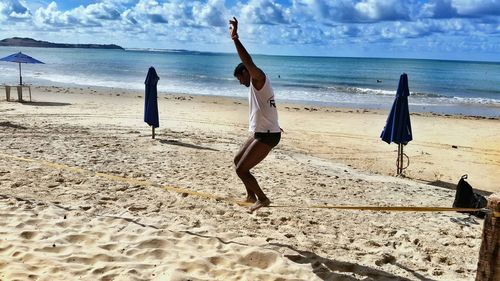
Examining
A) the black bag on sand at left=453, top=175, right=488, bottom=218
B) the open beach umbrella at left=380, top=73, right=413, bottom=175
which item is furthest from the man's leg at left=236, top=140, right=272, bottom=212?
the open beach umbrella at left=380, top=73, right=413, bottom=175

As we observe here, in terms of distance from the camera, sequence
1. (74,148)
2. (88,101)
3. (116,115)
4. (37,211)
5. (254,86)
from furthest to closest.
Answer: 1. (88,101)
2. (116,115)
3. (74,148)
4. (37,211)
5. (254,86)

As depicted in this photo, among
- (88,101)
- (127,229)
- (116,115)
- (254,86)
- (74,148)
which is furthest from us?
(88,101)

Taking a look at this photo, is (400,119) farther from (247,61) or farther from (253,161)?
(247,61)

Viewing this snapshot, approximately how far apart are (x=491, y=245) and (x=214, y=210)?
11.9ft

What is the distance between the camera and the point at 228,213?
5969mm

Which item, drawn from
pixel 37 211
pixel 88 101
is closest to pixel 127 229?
pixel 37 211

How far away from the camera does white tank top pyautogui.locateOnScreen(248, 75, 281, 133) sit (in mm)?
4477

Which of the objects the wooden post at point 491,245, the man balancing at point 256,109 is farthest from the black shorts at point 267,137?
the wooden post at point 491,245

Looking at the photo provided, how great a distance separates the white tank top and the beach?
88cm

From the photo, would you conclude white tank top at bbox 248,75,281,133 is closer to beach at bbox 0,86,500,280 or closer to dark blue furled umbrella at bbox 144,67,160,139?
beach at bbox 0,86,500,280

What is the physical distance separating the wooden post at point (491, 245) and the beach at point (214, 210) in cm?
138

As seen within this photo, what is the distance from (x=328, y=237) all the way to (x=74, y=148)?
6.03 m

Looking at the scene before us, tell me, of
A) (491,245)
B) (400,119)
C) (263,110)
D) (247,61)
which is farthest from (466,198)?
(247,61)

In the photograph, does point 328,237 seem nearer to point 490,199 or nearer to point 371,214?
point 371,214
